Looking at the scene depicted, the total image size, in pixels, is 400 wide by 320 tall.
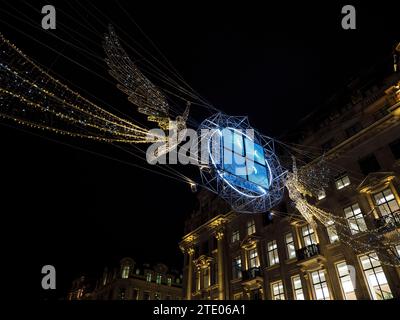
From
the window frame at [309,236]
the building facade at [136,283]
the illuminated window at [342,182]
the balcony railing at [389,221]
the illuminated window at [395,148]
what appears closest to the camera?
the balcony railing at [389,221]

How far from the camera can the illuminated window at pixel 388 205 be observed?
1517 centimetres

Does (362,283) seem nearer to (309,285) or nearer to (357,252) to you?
(357,252)

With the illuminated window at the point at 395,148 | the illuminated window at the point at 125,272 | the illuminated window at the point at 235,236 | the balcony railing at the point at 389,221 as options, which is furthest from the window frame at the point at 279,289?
the illuminated window at the point at 125,272

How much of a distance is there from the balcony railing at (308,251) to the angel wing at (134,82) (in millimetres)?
13572

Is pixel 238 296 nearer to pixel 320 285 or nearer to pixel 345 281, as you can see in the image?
pixel 320 285

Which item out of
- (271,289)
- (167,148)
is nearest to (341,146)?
(271,289)

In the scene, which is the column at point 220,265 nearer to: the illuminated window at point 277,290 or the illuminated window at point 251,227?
the illuminated window at point 251,227

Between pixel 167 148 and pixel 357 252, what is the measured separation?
521 inches

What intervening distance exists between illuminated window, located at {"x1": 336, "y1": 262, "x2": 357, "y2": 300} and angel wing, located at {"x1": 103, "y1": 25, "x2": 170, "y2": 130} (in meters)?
14.0

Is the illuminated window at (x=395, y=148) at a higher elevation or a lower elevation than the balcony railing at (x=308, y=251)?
higher

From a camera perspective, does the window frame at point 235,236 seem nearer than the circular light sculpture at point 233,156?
No

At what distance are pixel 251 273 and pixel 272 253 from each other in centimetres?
227

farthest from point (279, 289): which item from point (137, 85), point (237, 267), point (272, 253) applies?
point (137, 85)

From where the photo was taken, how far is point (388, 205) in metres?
16.2
